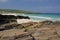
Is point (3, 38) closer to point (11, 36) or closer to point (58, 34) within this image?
point (11, 36)

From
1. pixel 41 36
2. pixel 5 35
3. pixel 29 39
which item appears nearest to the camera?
pixel 29 39

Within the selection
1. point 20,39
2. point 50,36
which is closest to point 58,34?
point 50,36

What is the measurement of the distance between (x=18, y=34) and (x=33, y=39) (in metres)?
0.80

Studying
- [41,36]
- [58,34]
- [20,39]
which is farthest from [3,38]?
[58,34]

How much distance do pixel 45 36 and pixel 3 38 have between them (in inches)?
85.6

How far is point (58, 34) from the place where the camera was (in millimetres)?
10344

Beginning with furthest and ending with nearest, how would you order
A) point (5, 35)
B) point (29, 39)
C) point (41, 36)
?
point (41, 36)
point (5, 35)
point (29, 39)

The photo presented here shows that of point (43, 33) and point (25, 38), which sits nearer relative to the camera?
point (25, 38)

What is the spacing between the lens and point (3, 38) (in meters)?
9.09

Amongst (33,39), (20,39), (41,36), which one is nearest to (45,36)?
(41,36)

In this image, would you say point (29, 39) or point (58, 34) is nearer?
point (29, 39)

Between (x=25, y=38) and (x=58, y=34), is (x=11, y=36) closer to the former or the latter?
(x=25, y=38)

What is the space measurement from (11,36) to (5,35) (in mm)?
392

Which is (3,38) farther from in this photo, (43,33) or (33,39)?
(43,33)
